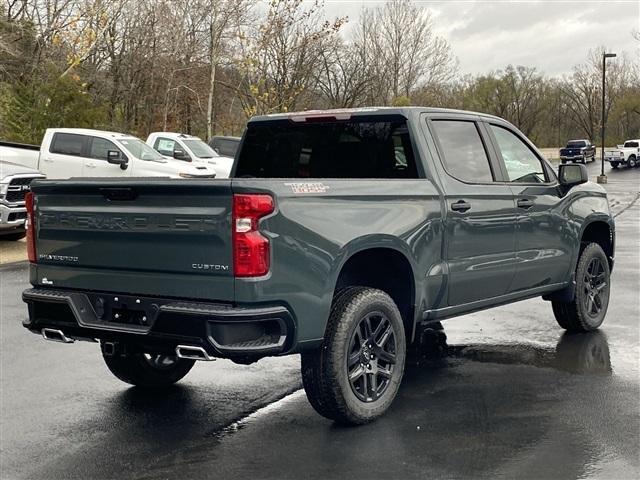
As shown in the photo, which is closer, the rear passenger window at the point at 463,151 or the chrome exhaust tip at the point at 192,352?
the chrome exhaust tip at the point at 192,352

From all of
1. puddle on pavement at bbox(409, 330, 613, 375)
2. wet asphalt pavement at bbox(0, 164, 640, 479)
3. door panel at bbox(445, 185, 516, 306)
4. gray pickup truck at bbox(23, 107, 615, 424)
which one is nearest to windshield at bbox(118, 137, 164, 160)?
wet asphalt pavement at bbox(0, 164, 640, 479)

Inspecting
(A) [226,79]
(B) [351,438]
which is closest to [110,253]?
(B) [351,438]

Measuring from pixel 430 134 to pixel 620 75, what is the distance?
3775 inches

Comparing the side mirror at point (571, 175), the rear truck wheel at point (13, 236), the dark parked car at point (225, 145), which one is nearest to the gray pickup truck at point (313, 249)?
the side mirror at point (571, 175)

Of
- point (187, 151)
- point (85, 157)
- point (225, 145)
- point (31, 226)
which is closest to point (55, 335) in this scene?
point (31, 226)

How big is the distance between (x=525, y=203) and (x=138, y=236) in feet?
10.5

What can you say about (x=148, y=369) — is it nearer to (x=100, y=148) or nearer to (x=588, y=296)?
(x=588, y=296)

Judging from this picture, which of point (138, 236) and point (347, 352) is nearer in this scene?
point (138, 236)

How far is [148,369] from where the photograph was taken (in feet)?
18.8

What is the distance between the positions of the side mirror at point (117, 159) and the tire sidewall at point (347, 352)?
14255 millimetres

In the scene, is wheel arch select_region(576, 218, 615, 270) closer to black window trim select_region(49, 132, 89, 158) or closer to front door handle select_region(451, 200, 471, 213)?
front door handle select_region(451, 200, 471, 213)

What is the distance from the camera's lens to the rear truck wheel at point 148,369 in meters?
5.65

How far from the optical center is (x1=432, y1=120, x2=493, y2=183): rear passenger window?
5809 millimetres

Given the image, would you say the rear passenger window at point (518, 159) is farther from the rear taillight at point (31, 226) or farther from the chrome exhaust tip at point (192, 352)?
the rear taillight at point (31, 226)
